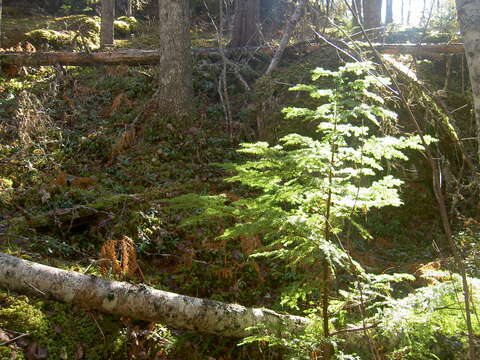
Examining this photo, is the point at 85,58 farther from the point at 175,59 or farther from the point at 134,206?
the point at 134,206

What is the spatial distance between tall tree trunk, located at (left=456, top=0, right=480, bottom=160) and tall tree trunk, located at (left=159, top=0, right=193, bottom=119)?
6.75m

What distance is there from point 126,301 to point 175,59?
6.87 metres

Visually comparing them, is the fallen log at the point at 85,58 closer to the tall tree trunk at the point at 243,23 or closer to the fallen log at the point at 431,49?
the fallen log at the point at 431,49

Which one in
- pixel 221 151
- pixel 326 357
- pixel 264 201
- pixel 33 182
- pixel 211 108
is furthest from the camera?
pixel 211 108

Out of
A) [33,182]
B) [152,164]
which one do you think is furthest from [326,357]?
[152,164]

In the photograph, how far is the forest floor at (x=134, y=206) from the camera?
3783 millimetres

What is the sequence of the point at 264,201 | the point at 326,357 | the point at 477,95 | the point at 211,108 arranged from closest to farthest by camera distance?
the point at 326,357
the point at 264,201
the point at 477,95
the point at 211,108

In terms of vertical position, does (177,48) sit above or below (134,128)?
above

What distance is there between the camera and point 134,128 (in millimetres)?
9039

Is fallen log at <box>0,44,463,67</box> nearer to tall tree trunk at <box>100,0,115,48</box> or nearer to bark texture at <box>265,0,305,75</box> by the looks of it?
bark texture at <box>265,0,305,75</box>

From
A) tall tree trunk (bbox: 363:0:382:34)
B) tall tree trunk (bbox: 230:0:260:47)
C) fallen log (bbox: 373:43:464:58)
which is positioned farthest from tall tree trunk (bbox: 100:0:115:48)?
fallen log (bbox: 373:43:464:58)

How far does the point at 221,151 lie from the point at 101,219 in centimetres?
393

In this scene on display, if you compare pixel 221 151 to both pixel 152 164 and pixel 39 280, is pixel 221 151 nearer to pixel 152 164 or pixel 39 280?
pixel 152 164

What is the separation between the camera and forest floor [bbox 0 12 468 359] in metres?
3.78
